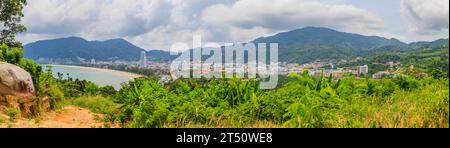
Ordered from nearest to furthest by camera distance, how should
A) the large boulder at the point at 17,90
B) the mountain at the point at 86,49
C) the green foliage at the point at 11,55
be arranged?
the large boulder at the point at 17,90 → the green foliage at the point at 11,55 → the mountain at the point at 86,49

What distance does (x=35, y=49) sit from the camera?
3278 inches

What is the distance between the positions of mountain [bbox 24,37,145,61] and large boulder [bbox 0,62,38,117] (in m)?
72.5

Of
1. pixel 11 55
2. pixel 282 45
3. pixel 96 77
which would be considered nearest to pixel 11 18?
pixel 11 55

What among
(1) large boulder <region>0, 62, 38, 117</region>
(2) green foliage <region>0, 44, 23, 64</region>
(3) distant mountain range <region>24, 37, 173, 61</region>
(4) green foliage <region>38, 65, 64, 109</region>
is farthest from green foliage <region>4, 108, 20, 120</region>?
(3) distant mountain range <region>24, 37, 173, 61</region>

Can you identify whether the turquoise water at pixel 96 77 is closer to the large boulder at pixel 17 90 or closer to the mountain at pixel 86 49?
the large boulder at pixel 17 90

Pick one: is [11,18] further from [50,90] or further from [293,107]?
[293,107]
